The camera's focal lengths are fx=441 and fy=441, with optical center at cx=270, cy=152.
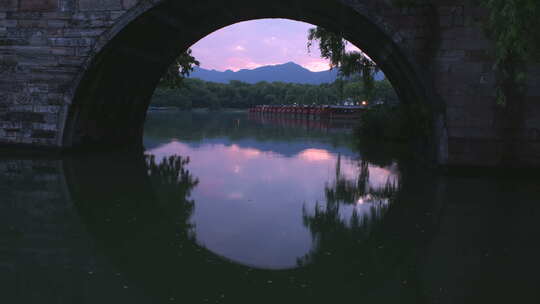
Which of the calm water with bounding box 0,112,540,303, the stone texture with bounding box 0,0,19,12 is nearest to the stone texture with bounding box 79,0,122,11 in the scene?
the stone texture with bounding box 0,0,19,12

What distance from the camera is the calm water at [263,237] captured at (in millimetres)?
3293

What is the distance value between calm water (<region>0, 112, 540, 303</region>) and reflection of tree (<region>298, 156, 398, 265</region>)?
0.03 meters

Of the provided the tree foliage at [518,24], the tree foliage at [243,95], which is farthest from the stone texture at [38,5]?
the tree foliage at [243,95]

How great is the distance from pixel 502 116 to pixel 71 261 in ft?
26.1

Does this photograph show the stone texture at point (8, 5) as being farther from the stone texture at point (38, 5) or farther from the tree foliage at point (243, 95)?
the tree foliage at point (243, 95)

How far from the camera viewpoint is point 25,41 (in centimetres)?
1011

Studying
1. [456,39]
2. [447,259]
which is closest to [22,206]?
[447,259]

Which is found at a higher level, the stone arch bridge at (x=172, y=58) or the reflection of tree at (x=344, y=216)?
the stone arch bridge at (x=172, y=58)

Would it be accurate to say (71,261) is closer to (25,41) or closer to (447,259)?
(447,259)

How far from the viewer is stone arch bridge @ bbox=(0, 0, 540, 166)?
8500mm

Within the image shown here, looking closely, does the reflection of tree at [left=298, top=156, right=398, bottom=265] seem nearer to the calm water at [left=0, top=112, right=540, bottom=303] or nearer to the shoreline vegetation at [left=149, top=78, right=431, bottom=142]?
the calm water at [left=0, top=112, right=540, bottom=303]

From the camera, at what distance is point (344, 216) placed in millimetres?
5516

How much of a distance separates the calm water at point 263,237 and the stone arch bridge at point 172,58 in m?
1.07

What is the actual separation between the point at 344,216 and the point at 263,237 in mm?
1402
